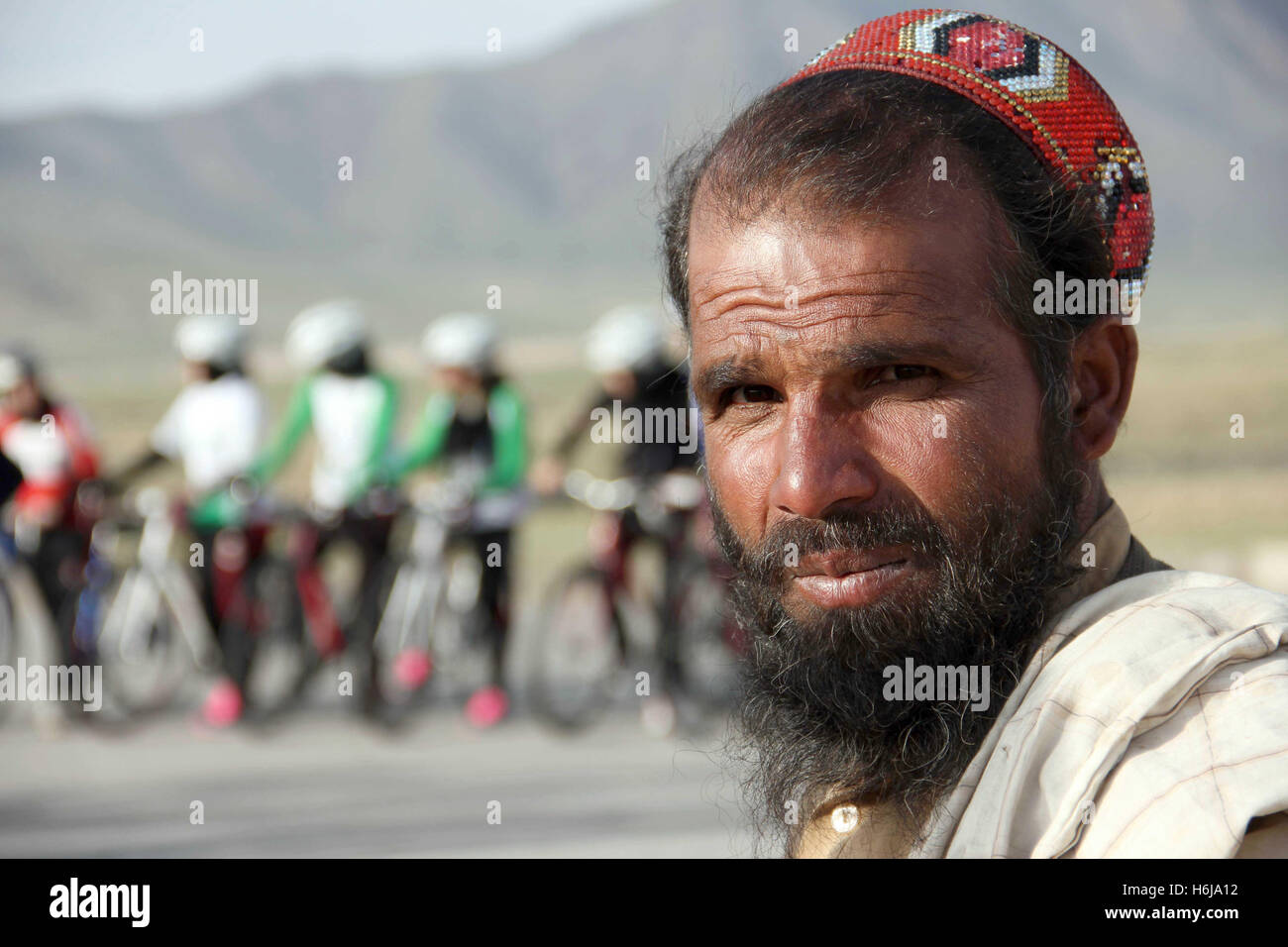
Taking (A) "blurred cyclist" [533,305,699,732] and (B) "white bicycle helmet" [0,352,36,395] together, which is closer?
(A) "blurred cyclist" [533,305,699,732]

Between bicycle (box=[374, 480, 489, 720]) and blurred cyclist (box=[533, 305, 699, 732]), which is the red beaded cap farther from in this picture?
bicycle (box=[374, 480, 489, 720])

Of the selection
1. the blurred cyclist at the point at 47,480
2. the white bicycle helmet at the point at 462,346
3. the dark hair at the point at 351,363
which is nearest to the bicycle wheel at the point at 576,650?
the white bicycle helmet at the point at 462,346

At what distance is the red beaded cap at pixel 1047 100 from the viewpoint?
165cm

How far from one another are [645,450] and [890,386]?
6.85 metres

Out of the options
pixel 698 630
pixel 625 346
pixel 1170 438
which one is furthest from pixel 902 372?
pixel 1170 438

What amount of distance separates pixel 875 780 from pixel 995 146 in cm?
73

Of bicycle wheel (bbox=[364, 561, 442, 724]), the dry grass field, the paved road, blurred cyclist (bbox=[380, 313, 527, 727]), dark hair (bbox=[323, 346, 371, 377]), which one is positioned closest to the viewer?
the paved road

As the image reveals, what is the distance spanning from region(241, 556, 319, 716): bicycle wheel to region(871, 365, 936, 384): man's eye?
278 inches

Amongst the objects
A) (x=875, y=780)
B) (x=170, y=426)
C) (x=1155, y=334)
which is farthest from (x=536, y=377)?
(x=875, y=780)

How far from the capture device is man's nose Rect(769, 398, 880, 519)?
159cm

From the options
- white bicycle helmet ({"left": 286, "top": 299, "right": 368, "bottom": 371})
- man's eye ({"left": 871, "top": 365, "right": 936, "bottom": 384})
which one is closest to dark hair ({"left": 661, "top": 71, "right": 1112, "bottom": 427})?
man's eye ({"left": 871, "top": 365, "right": 936, "bottom": 384})

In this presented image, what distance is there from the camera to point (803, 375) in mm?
1656

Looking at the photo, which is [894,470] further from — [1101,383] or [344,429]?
[344,429]

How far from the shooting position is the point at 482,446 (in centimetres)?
872
